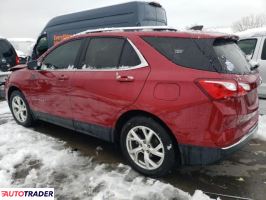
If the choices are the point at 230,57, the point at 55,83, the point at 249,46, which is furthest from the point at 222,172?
the point at 249,46

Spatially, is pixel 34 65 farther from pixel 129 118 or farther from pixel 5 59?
pixel 5 59

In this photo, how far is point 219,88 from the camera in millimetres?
3186

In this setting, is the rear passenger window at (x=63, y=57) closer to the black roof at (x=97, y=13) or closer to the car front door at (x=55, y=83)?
the car front door at (x=55, y=83)

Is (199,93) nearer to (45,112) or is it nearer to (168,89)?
(168,89)

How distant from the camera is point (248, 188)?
141 inches

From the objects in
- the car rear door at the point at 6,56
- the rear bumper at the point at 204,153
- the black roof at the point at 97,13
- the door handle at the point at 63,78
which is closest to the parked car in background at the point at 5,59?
the car rear door at the point at 6,56

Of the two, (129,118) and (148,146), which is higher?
(129,118)

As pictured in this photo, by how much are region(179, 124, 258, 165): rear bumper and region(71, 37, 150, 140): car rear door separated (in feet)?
2.74

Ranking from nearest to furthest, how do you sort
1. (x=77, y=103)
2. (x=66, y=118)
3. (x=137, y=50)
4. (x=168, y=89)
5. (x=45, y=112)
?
(x=168, y=89) → (x=137, y=50) → (x=77, y=103) → (x=66, y=118) → (x=45, y=112)

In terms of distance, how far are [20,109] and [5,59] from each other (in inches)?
185

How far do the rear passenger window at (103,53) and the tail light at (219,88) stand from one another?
1.23 m

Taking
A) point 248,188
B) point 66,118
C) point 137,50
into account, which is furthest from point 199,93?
point 66,118

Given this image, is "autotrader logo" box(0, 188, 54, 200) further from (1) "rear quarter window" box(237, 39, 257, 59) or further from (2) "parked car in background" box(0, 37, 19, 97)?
(2) "parked car in background" box(0, 37, 19, 97)

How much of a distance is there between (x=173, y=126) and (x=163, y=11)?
6150 millimetres
